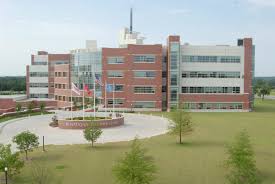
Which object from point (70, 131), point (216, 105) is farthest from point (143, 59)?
point (70, 131)

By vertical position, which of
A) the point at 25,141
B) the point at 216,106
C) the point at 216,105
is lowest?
the point at 25,141

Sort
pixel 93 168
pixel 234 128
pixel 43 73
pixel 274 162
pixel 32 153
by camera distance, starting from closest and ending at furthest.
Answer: pixel 93 168 → pixel 274 162 → pixel 32 153 → pixel 234 128 → pixel 43 73

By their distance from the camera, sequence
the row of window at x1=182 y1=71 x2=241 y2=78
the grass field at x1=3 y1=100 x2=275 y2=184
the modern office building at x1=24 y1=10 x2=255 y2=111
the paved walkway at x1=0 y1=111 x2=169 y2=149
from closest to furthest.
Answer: the grass field at x1=3 y1=100 x2=275 y2=184
the paved walkway at x1=0 y1=111 x2=169 y2=149
the modern office building at x1=24 y1=10 x2=255 y2=111
the row of window at x1=182 y1=71 x2=241 y2=78

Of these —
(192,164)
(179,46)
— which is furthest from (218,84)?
(192,164)

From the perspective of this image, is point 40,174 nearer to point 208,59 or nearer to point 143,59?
point 143,59

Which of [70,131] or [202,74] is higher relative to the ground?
[202,74]

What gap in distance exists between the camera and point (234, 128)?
42.3 metres

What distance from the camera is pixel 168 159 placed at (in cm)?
2566

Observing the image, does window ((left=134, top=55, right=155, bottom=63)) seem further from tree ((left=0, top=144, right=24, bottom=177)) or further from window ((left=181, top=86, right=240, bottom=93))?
tree ((left=0, top=144, right=24, bottom=177))

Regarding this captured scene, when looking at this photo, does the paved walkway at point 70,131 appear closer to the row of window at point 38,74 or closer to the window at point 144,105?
the window at point 144,105

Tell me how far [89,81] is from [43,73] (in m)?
19.2

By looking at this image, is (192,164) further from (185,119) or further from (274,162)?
(185,119)

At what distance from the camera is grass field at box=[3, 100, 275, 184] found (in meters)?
21.2

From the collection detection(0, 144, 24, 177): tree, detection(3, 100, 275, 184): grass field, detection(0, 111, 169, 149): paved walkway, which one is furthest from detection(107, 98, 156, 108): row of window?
detection(0, 144, 24, 177): tree
